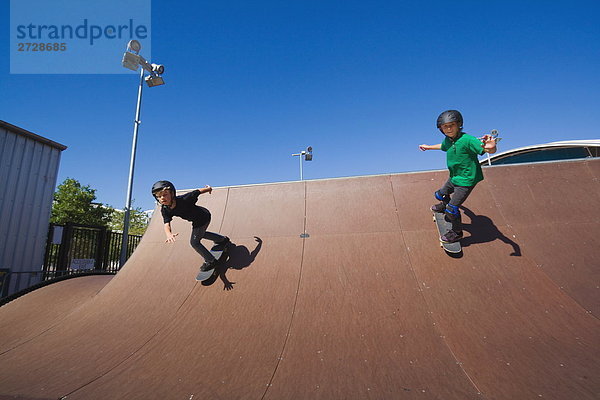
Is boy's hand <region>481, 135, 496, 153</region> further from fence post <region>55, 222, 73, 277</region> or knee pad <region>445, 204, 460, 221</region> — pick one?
fence post <region>55, 222, 73, 277</region>

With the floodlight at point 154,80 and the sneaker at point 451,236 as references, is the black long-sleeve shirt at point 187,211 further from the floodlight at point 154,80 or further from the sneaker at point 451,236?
the floodlight at point 154,80

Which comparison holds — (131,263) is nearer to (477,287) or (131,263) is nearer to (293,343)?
(293,343)

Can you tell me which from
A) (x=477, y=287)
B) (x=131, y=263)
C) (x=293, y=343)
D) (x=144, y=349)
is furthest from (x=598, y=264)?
(x=131, y=263)

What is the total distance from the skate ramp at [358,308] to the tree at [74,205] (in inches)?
1029

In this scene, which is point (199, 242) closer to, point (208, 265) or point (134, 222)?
point (208, 265)

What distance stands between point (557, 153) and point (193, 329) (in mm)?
34713

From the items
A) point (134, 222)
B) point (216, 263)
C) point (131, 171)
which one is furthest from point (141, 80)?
point (134, 222)

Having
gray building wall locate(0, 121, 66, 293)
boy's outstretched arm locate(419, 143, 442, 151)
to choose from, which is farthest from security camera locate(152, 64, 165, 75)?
boy's outstretched arm locate(419, 143, 442, 151)

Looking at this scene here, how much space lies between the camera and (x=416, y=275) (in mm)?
3469

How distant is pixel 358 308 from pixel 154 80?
9718 millimetres

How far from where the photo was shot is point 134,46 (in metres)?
8.34

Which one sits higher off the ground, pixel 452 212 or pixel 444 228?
pixel 452 212

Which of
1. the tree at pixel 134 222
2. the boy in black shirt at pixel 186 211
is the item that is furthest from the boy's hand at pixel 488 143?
the tree at pixel 134 222

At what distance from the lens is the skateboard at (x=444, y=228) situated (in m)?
3.59
